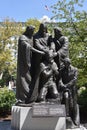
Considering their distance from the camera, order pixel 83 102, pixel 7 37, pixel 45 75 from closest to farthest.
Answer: pixel 45 75
pixel 83 102
pixel 7 37

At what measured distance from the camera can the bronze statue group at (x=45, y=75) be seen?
8695 millimetres

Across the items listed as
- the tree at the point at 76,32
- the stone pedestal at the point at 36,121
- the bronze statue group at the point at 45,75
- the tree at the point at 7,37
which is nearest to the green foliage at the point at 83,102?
the tree at the point at 76,32

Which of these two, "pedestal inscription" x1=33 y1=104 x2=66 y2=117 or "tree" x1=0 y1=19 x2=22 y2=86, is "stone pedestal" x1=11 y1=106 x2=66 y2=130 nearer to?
"pedestal inscription" x1=33 y1=104 x2=66 y2=117

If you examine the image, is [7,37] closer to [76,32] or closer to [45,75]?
[76,32]

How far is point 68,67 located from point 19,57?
1308 millimetres

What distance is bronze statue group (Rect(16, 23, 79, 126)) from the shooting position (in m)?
8.70

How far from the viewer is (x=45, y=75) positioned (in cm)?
863

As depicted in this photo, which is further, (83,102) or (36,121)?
(83,102)

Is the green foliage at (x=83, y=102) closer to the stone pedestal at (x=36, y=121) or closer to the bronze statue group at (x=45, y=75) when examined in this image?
the bronze statue group at (x=45, y=75)

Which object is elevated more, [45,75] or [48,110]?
[45,75]

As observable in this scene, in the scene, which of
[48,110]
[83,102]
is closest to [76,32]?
[83,102]

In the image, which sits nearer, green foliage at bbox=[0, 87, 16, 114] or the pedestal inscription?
the pedestal inscription

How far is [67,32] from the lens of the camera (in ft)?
66.3

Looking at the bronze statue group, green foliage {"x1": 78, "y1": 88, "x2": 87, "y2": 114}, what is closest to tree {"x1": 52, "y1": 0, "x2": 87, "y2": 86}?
green foliage {"x1": 78, "y1": 88, "x2": 87, "y2": 114}
